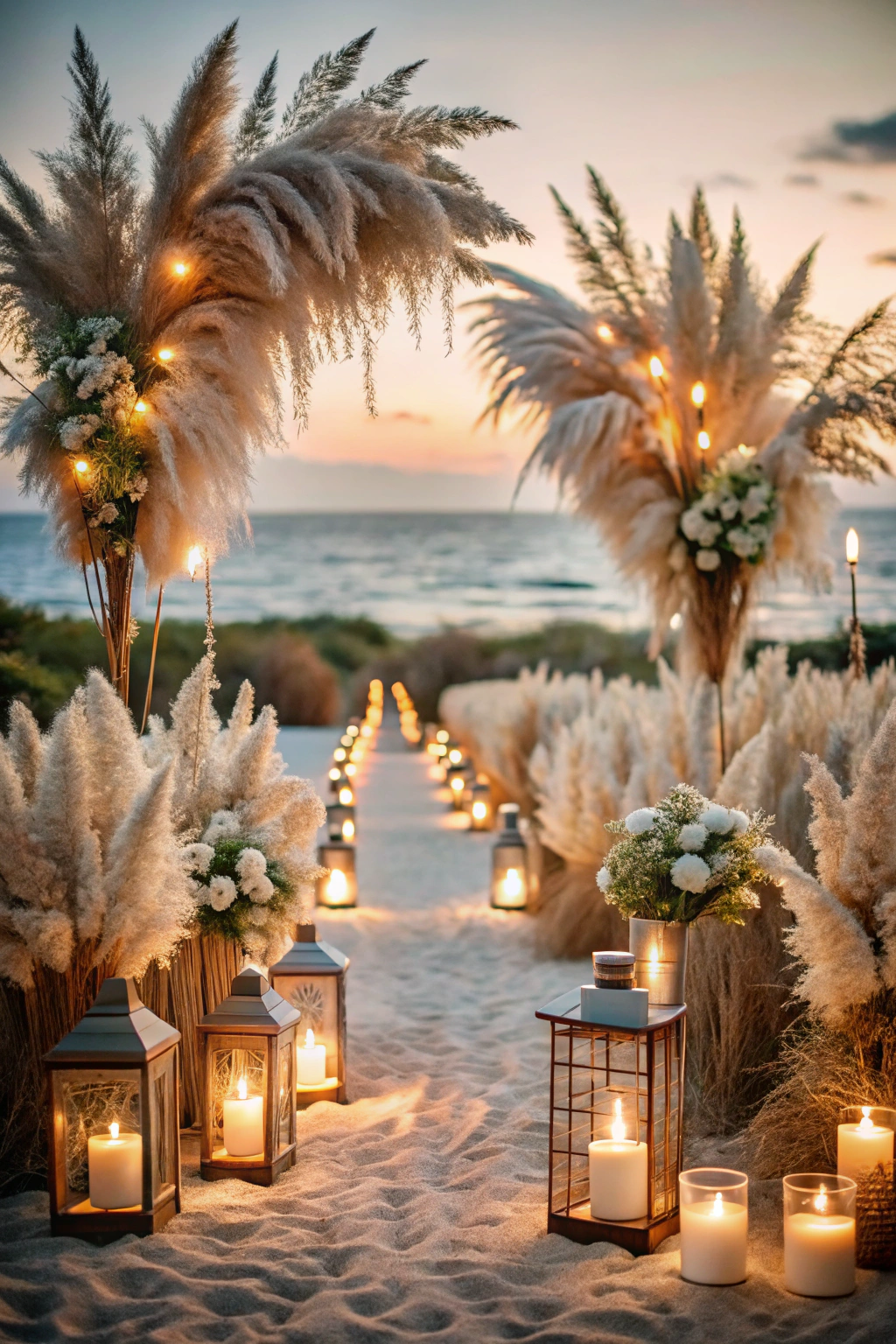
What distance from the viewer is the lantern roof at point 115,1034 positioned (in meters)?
2.57

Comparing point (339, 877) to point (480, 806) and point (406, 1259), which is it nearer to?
point (480, 806)

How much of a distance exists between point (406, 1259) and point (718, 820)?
115cm

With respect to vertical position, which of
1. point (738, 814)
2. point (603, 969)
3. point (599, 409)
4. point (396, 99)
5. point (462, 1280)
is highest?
point (396, 99)

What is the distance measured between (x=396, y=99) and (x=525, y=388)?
2.45 meters

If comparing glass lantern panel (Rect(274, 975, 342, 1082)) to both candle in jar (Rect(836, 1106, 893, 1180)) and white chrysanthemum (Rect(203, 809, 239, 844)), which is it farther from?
candle in jar (Rect(836, 1106, 893, 1180))

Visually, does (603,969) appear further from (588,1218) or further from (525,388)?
(525,388)

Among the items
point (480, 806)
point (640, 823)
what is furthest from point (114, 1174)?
point (480, 806)

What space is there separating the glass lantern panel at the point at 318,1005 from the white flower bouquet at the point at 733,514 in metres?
2.85

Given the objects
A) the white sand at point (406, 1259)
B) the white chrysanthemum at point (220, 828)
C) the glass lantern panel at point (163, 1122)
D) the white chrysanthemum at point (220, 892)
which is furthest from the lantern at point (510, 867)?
the glass lantern panel at point (163, 1122)

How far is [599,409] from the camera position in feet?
18.5

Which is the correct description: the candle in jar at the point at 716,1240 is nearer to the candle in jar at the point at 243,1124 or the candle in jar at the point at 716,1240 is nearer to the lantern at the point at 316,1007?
the candle in jar at the point at 243,1124

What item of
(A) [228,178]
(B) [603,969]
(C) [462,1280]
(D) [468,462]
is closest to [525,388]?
(A) [228,178]

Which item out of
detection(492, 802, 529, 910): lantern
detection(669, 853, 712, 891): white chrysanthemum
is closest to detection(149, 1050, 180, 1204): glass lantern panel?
detection(669, 853, 712, 891): white chrysanthemum

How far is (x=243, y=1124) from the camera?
9.82 feet
